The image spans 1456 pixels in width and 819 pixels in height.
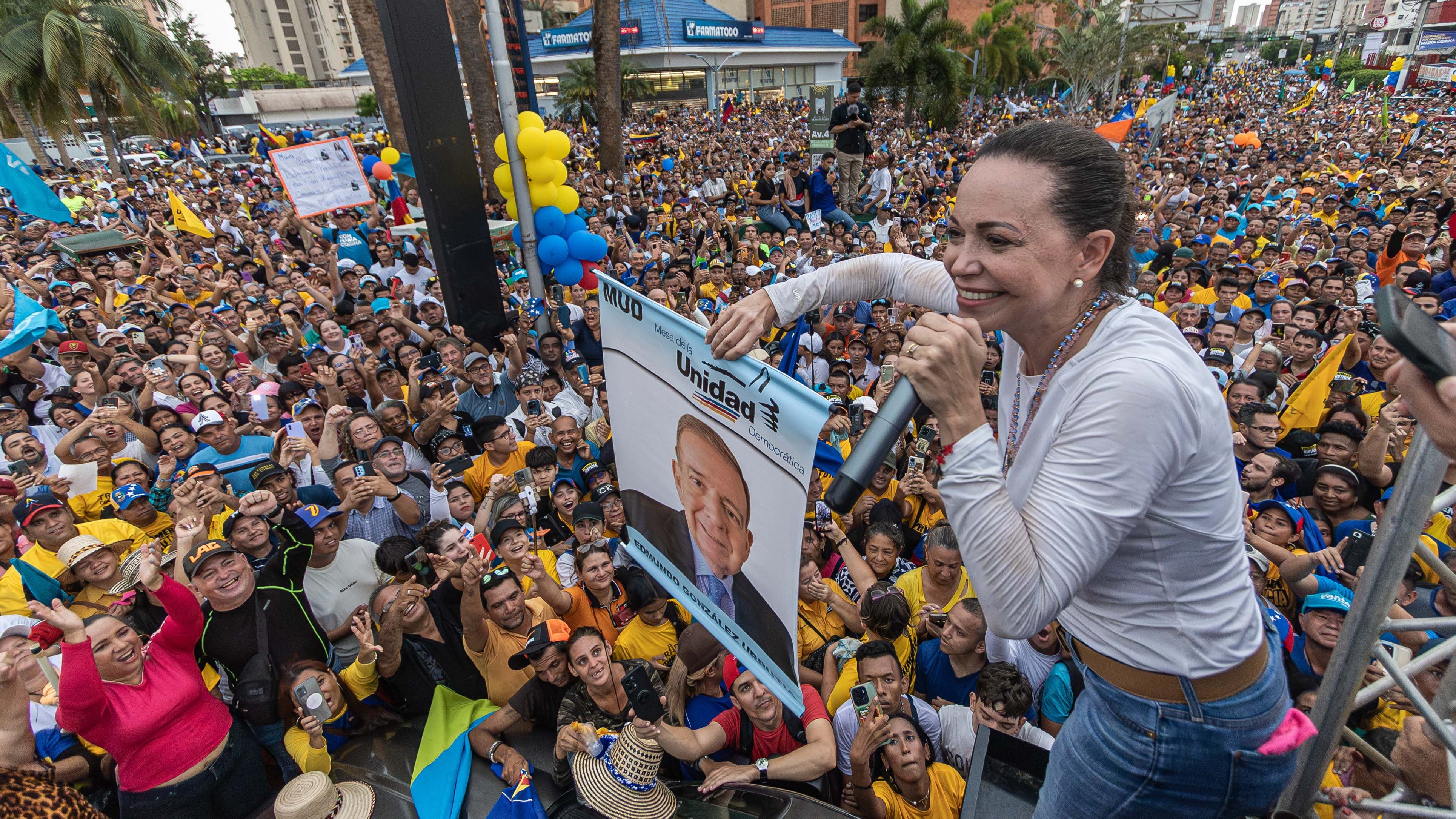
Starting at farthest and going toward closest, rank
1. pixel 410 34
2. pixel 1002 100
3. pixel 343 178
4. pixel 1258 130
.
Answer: pixel 1002 100 < pixel 1258 130 < pixel 343 178 < pixel 410 34

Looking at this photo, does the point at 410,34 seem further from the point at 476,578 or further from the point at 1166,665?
the point at 1166,665

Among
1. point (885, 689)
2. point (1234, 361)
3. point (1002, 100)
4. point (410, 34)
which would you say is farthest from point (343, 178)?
point (1002, 100)

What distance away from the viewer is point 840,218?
1362 cm

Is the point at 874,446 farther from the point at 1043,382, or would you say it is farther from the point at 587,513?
the point at 587,513

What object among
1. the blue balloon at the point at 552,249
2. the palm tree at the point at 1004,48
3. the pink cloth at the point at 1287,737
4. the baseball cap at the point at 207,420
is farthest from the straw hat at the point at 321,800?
the palm tree at the point at 1004,48

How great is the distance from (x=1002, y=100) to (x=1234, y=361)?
36.5 meters

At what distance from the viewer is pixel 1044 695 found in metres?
3.49

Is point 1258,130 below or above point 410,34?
below

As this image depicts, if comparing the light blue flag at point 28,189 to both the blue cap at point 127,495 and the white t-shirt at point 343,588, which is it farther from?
the white t-shirt at point 343,588

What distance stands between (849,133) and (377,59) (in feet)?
29.7

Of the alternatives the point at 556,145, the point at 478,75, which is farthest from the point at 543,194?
the point at 478,75

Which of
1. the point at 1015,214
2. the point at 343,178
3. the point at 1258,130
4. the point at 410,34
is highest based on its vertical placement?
the point at 410,34

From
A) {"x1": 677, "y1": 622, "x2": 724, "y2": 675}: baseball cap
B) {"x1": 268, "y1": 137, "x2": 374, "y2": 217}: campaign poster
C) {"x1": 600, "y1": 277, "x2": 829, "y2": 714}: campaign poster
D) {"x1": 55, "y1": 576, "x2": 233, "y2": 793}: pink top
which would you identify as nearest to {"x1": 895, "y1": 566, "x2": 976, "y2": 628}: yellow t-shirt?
{"x1": 677, "y1": 622, "x2": 724, "y2": 675}: baseball cap

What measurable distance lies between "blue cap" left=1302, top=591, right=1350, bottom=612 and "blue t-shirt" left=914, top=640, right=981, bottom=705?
1.64 metres
